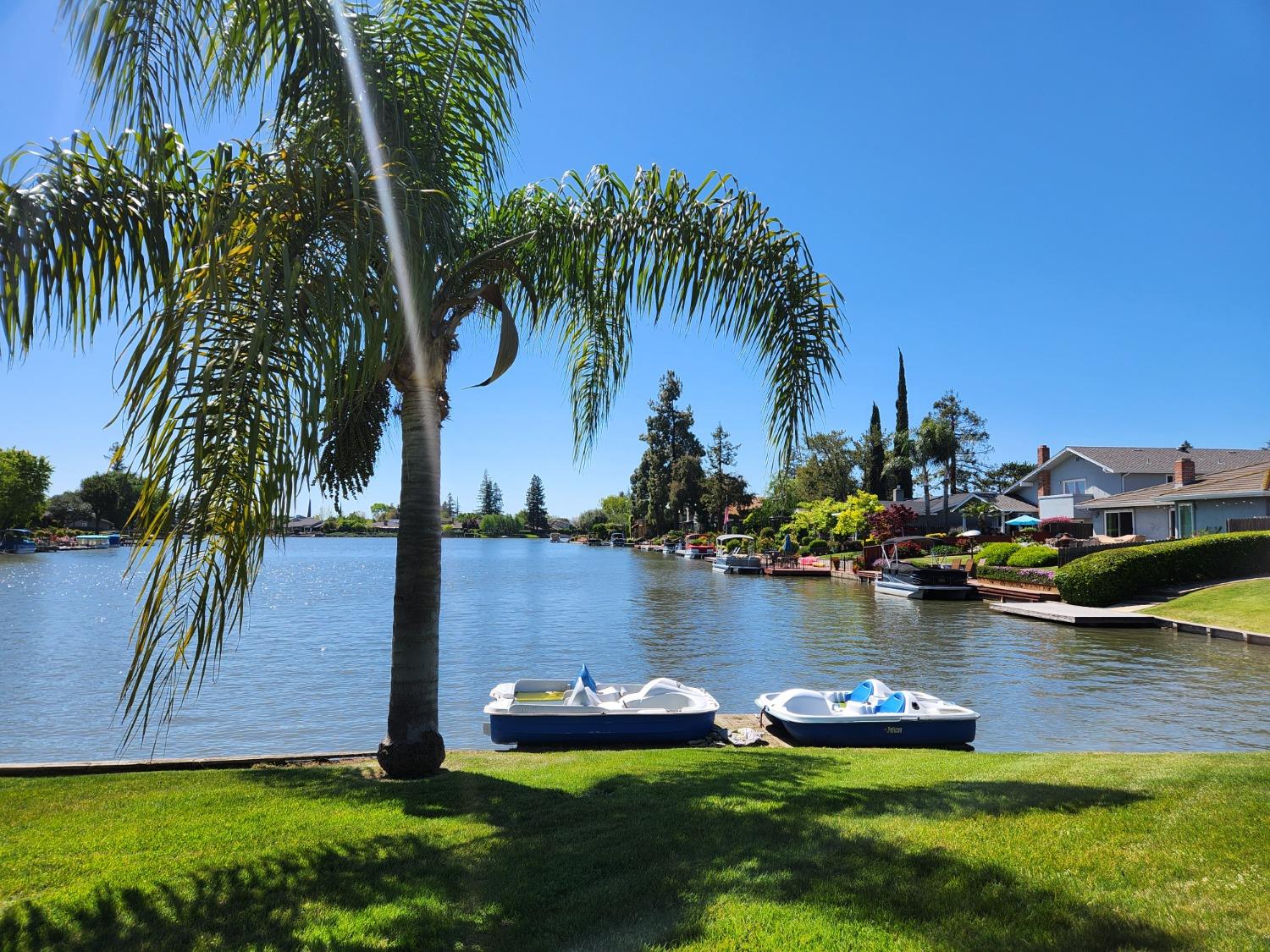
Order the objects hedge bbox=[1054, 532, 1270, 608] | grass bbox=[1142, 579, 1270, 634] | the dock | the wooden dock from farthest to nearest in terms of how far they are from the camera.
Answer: the wooden dock, hedge bbox=[1054, 532, 1270, 608], the dock, grass bbox=[1142, 579, 1270, 634]

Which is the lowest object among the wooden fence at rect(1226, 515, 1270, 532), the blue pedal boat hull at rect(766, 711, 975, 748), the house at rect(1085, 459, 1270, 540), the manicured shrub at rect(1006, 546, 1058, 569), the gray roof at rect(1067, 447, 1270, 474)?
the blue pedal boat hull at rect(766, 711, 975, 748)

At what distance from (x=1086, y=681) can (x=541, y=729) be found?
12946 mm

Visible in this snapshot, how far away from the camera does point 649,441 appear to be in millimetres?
109000

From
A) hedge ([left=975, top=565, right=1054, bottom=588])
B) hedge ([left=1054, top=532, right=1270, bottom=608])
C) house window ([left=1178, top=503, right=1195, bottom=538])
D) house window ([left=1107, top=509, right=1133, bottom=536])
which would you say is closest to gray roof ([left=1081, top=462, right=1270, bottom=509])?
house window ([left=1178, top=503, right=1195, bottom=538])

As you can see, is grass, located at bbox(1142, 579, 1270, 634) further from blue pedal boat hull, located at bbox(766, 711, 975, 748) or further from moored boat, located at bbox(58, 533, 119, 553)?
moored boat, located at bbox(58, 533, 119, 553)

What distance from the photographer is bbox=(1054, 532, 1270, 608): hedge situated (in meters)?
28.8

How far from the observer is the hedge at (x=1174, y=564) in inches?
1133

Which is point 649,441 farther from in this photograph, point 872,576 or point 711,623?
point 711,623

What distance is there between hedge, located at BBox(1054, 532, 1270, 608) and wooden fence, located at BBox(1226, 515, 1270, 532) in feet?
16.4

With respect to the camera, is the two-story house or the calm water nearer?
the calm water

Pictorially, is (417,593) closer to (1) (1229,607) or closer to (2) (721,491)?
(1) (1229,607)

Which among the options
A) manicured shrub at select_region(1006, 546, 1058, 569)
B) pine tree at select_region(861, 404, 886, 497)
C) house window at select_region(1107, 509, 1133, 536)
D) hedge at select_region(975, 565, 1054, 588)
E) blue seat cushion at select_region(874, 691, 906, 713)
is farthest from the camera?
pine tree at select_region(861, 404, 886, 497)

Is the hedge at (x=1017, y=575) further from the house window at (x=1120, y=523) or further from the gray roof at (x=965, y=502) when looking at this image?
the gray roof at (x=965, y=502)

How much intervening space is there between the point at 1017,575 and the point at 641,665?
73.6 ft
